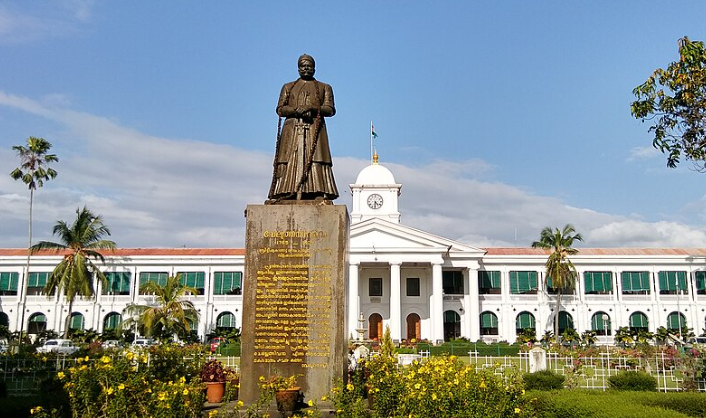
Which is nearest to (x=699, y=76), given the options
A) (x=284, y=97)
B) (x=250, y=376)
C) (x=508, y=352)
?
(x=284, y=97)

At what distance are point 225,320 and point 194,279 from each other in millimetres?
4159

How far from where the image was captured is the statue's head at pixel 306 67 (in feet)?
35.0

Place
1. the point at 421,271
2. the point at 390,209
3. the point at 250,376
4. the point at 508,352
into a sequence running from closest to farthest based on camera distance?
the point at 250,376, the point at 508,352, the point at 421,271, the point at 390,209

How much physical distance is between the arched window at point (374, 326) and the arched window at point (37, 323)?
995 inches

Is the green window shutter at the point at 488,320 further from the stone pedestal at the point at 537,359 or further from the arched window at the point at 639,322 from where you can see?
the stone pedestal at the point at 537,359

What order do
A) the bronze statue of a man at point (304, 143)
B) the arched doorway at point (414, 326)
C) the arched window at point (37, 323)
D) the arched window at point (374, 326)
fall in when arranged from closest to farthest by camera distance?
the bronze statue of a man at point (304, 143) → the arched window at point (374, 326) → the arched window at point (37, 323) → the arched doorway at point (414, 326)

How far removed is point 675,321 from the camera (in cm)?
4634

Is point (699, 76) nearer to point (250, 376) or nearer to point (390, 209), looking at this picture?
point (250, 376)

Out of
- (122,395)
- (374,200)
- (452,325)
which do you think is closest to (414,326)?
(452,325)

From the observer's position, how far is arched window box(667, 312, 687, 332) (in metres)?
45.9

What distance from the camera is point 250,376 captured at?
9227 millimetres

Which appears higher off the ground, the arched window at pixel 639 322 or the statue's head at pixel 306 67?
the statue's head at pixel 306 67

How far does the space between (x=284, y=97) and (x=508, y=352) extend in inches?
1195

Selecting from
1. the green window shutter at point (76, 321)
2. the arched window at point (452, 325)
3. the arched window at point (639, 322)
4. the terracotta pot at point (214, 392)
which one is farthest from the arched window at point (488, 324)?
the terracotta pot at point (214, 392)
